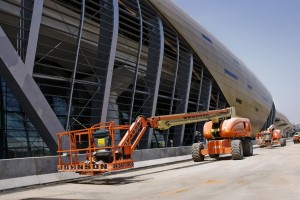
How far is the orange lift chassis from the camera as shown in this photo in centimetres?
1170

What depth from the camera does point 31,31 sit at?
46.5 ft

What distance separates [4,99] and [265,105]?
2014 inches

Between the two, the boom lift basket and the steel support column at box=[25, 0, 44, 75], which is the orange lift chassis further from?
the steel support column at box=[25, 0, 44, 75]

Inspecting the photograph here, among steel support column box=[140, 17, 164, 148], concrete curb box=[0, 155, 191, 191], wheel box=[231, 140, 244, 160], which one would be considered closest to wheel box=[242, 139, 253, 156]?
wheel box=[231, 140, 244, 160]

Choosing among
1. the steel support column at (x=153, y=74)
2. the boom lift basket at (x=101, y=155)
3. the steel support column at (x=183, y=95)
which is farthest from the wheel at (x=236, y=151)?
the boom lift basket at (x=101, y=155)

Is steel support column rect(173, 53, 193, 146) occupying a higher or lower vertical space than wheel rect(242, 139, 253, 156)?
higher

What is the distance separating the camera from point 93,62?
26.2 meters

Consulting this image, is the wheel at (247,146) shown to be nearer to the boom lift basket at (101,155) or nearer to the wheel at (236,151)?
the wheel at (236,151)

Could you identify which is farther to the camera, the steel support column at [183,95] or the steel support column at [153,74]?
the steel support column at [183,95]

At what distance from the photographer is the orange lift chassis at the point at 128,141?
1170 centimetres

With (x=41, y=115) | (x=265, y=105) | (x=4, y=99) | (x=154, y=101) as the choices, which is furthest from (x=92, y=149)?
(x=265, y=105)

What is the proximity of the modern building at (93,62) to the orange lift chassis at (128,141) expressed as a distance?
224 cm

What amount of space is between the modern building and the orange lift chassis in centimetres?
224

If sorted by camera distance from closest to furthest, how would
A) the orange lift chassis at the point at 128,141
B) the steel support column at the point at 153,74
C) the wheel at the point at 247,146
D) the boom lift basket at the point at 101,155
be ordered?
the boom lift basket at the point at 101,155 → the orange lift chassis at the point at 128,141 → the wheel at the point at 247,146 → the steel support column at the point at 153,74
